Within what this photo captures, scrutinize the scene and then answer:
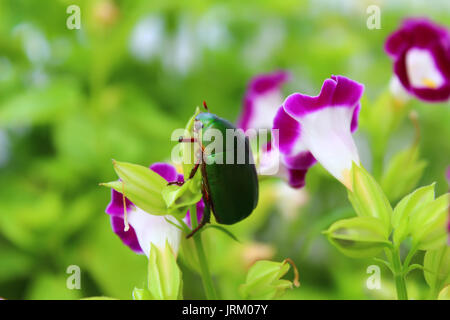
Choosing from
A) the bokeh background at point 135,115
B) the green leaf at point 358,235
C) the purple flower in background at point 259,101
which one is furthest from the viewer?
the bokeh background at point 135,115

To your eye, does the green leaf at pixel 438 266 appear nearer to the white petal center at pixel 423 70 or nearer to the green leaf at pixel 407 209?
the green leaf at pixel 407 209

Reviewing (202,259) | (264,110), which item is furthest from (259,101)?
(202,259)

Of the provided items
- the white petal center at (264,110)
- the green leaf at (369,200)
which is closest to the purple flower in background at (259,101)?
the white petal center at (264,110)

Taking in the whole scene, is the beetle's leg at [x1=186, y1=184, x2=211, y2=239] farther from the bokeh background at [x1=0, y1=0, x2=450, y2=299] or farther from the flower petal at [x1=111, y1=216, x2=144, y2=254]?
the bokeh background at [x1=0, y1=0, x2=450, y2=299]

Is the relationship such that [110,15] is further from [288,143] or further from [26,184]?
[288,143]

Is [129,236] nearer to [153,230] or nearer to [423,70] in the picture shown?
[153,230]
